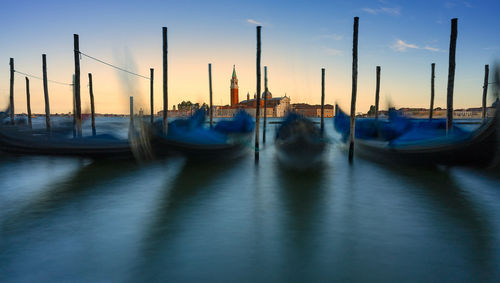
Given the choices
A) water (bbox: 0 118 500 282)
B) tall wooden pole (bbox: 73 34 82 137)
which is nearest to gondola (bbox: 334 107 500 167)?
water (bbox: 0 118 500 282)

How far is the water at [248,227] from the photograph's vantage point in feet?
12.9

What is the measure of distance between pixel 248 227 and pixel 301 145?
21.2ft

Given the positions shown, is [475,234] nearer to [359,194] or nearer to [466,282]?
[466,282]

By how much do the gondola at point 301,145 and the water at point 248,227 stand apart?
1749 mm

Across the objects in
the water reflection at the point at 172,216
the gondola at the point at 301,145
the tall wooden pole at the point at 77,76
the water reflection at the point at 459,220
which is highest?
the tall wooden pole at the point at 77,76

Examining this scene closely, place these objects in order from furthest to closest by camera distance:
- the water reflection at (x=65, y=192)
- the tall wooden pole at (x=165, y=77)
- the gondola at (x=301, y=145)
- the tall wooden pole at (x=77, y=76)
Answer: the tall wooden pole at (x=165, y=77), the tall wooden pole at (x=77, y=76), the gondola at (x=301, y=145), the water reflection at (x=65, y=192)

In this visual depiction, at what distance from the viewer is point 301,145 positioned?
38.2 feet

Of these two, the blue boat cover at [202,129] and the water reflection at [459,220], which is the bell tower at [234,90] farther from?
the water reflection at [459,220]

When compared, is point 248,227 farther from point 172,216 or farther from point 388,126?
point 388,126

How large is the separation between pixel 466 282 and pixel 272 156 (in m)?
11.6

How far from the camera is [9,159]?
13062mm

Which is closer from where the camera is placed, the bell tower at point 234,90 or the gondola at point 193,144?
the gondola at point 193,144

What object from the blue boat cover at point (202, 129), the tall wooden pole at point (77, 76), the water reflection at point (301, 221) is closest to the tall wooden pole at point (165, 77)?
the blue boat cover at point (202, 129)

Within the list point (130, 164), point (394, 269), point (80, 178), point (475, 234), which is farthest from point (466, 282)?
point (130, 164)
